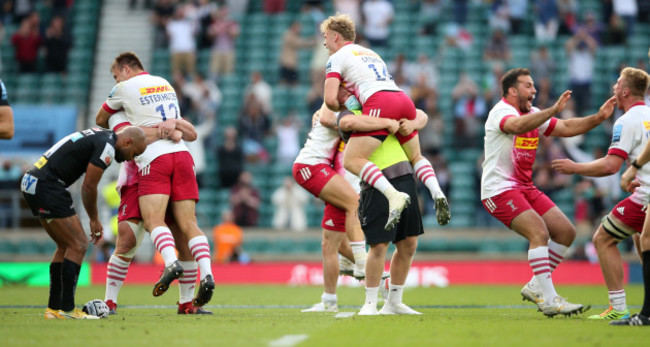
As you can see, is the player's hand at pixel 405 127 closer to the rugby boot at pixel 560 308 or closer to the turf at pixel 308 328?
the turf at pixel 308 328

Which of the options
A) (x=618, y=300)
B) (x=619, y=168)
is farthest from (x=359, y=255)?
(x=619, y=168)

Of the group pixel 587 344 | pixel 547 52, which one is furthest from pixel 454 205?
pixel 587 344

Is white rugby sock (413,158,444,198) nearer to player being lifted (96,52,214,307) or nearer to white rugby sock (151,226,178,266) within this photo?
player being lifted (96,52,214,307)

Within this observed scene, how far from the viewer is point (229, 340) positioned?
6488 mm

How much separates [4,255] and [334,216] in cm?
1266

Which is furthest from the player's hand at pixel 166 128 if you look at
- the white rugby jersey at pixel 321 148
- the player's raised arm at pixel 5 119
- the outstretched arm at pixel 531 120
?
the outstretched arm at pixel 531 120

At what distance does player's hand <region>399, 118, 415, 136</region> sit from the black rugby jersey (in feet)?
9.00

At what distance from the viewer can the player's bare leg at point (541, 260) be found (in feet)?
27.8

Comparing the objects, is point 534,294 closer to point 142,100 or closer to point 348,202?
point 348,202

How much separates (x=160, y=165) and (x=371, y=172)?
213 cm

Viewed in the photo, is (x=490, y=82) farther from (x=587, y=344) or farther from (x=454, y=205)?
(x=587, y=344)

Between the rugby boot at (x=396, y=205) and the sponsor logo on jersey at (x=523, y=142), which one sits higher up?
the sponsor logo on jersey at (x=523, y=142)

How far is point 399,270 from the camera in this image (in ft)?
29.8

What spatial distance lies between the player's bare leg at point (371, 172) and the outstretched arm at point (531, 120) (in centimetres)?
128
